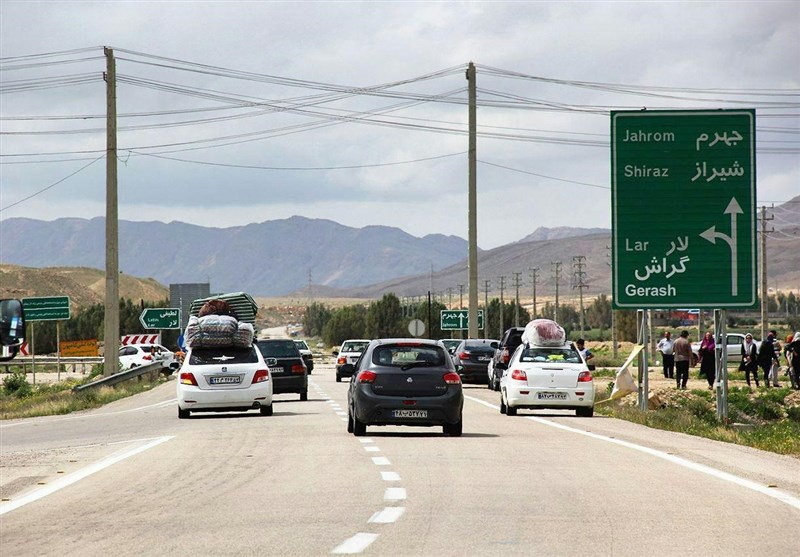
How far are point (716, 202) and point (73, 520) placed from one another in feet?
70.8

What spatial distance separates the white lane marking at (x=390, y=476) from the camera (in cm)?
1510

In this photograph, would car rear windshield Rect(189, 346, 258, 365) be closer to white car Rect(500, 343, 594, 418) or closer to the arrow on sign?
white car Rect(500, 343, 594, 418)

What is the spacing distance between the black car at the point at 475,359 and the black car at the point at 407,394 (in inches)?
1155

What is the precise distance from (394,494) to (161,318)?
62.4m

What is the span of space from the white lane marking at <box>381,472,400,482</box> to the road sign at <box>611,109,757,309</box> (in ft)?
53.1

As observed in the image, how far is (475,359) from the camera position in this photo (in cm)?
5338

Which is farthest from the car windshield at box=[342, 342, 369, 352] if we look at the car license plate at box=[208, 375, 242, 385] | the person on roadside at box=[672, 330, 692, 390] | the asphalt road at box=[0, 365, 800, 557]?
the asphalt road at box=[0, 365, 800, 557]

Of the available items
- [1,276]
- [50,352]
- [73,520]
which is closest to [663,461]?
[73,520]

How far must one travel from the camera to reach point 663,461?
17875 mm

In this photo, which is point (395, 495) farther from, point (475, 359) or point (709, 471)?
point (475, 359)

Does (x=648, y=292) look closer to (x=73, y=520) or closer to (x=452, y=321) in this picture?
(x=73, y=520)

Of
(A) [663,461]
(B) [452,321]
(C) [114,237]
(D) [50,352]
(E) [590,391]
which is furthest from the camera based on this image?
(D) [50,352]

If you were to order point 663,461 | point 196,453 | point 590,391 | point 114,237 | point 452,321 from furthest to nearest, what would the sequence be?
point 452,321 → point 114,237 → point 590,391 → point 196,453 → point 663,461

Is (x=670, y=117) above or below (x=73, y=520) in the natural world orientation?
→ above
